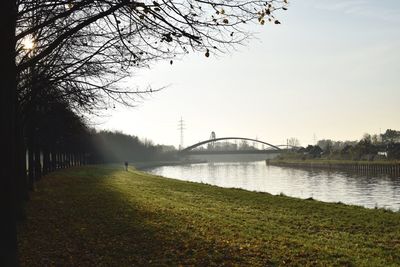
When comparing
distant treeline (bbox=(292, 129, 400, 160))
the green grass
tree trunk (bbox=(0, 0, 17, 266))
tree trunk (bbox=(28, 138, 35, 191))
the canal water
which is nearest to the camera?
tree trunk (bbox=(0, 0, 17, 266))

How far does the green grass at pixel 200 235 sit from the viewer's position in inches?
332

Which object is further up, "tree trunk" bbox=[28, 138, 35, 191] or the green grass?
"tree trunk" bbox=[28, 138, 35, 191]

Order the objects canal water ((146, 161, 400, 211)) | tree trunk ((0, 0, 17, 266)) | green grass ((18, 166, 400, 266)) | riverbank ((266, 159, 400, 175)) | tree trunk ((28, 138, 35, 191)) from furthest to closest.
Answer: riverbank ((266, 159, 400, 175)) < canal water ((146, 161, 400, 211)) < tree trunk ((28, 138, 35, 191)) < green grass ((18, 166, 400, 266)) < tree trunk ((0, 0, 17, 266))

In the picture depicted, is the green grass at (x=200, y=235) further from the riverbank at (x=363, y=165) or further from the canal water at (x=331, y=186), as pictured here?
the riverbank at (x=363, y=165)

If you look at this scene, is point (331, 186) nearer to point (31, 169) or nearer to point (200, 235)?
point (31, 169)

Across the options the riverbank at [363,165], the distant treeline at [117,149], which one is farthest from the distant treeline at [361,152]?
the distant treeline at [117,149]

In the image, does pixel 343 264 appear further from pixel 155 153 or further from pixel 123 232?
pixel 155 153

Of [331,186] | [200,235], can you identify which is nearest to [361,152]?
[331,186]

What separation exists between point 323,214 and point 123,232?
27.2ft

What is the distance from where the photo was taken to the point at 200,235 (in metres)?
10.5

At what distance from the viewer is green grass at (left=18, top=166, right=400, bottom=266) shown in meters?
8.43

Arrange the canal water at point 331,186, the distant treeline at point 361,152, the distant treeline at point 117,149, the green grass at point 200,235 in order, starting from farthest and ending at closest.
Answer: the distant treeline at point 361,152 → the distant treeline at point 117,149 → the canal water at point 331,186 → the green grass at point 200,235

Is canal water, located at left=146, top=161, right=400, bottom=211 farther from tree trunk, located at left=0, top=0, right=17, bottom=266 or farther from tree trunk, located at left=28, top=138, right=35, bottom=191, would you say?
tree trunk, located at left=0, top=0, right=17, bottom=266

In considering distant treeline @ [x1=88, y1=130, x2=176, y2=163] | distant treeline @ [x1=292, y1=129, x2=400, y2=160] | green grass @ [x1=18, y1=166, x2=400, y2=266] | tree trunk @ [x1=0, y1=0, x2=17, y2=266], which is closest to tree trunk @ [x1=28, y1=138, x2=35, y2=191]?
green grass @ [x1=18, y1=166, x2=400, y2=266]
